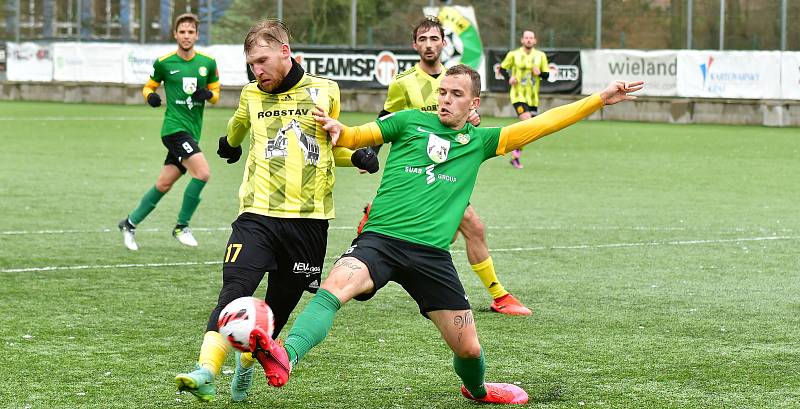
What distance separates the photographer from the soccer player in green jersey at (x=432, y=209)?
240 inches

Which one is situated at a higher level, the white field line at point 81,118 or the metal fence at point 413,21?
the metal fence at point 413,21

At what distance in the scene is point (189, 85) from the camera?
1304cm

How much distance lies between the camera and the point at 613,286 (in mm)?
10438

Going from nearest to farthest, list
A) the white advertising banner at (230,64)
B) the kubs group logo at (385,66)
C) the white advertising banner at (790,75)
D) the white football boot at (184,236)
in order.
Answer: the white football boot at (184,236), the white advertising banner at (790,75), the kubs group logo at (385,66), the white advertising banner at (230,64)

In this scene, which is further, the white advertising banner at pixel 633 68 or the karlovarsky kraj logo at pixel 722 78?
the white advertising banner at pixel 633 68

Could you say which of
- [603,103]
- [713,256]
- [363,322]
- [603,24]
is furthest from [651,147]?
[603,103]

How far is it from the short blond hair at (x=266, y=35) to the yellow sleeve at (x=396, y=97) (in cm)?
300

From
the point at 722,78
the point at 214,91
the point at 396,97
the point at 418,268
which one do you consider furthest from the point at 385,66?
the point at 418,268

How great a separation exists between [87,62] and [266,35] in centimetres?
3668

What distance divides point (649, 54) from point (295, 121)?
93.3 feet

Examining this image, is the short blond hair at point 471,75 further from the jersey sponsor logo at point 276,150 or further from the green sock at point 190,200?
the green sock at point 190,200

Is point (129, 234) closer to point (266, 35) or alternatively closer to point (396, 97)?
point (396, 97)

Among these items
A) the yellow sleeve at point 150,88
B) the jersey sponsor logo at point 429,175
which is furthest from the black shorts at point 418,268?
the yellow sleeve at point 150,88

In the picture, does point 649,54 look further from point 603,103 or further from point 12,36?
point 603,103
